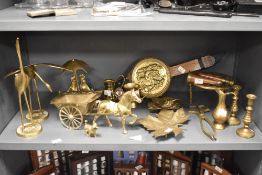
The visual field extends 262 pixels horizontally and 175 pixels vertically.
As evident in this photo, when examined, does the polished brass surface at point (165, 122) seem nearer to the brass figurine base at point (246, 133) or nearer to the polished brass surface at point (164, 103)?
the polished brass surface at point (164, 103)

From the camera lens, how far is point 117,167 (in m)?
1.42

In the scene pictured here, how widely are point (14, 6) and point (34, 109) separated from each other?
1.49 feet

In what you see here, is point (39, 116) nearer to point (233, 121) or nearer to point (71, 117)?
point (71, 117)

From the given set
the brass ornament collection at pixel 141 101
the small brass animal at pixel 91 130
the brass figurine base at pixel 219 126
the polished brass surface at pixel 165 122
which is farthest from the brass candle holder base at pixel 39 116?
the brass figurine base at pixel 219 126

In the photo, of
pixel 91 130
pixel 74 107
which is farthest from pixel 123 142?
pixel 74 107

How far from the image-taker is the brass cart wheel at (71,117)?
1.15 metres

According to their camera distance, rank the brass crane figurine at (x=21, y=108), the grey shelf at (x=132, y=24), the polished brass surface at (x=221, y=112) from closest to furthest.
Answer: the grey shelf at (x=132, y=24)
the brass crane figurine at (x=21, y=108)
the polished brass surface at (x=221, y=112)

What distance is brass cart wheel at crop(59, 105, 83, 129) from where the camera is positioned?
1.15m

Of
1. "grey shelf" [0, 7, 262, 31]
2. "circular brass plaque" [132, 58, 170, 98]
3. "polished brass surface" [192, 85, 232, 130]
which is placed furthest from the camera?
"circular brass plaque" [132, 58, 170, 98]

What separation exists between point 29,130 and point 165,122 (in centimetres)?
54

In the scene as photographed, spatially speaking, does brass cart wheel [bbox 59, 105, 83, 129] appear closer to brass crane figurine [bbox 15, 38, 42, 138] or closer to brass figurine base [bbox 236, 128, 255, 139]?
brass crane figurine [bbox 15, 38, 42, 138]

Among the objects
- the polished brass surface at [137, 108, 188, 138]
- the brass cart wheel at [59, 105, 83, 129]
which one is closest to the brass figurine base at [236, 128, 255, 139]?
the polished brass surface at [137, 108, 188, 138]

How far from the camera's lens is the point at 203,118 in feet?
3.98

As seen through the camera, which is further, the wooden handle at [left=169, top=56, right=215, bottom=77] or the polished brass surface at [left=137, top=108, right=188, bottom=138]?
the wooden handle at [left=169, top=56, right=215, bottom=77]
